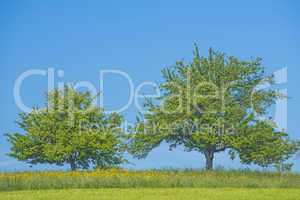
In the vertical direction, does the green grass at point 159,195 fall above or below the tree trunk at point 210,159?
below

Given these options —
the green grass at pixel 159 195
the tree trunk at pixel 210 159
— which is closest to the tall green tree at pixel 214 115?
the tree trunk at pixel 210 159

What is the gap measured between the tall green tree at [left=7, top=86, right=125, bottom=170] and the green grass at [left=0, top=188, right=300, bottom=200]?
1378cm

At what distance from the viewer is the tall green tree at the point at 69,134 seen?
37219mm

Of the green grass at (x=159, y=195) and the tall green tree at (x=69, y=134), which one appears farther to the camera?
the tall green tree at (x=69, y=134)

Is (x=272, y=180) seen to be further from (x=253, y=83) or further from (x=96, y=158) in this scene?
(x=96, y=158)

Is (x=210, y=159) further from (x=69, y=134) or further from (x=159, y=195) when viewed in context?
(x=159, y=195)

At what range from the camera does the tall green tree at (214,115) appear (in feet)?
119

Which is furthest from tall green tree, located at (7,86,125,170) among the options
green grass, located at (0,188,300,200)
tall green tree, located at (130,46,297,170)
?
green grass, located at (0,188,300,200)

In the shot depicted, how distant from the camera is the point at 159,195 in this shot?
856 inches

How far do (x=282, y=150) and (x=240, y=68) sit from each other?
20.7ft

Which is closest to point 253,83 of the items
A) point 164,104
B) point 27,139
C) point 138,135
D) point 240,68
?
point 240,68

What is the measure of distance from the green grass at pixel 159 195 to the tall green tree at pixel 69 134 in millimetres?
13778

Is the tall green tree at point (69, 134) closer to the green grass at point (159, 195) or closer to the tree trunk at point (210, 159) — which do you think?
the tree trunk at point (210, 159)

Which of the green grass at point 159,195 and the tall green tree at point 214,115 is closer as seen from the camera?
the green grass at point 159,195
